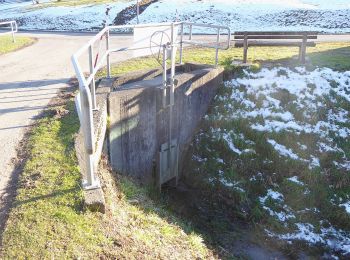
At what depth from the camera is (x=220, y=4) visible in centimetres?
3056

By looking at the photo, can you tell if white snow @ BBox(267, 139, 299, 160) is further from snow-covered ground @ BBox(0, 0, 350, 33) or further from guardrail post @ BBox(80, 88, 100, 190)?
snow-covered ground @ BBox(0, 0, 350, 33)

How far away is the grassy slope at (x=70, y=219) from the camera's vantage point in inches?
151

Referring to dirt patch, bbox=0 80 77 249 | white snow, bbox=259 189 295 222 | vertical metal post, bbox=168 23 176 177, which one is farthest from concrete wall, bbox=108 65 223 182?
white snow, bbox=259 189 295 222

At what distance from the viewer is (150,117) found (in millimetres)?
8328

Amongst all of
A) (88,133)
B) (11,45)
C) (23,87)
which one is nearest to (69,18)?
(11,45)

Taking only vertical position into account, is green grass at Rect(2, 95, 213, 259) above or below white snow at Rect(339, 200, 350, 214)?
above

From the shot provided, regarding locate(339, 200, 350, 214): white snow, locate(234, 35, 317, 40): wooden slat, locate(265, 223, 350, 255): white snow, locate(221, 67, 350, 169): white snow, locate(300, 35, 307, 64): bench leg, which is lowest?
locate(265, 223, 350, 255): white snow

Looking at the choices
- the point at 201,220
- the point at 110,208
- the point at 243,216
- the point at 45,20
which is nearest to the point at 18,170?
the point at 110,208

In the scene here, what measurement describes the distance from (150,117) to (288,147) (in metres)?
3.28

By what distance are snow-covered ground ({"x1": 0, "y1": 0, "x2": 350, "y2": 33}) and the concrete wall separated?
666 inches

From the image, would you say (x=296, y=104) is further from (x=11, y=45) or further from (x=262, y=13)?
(x=262, y=13)

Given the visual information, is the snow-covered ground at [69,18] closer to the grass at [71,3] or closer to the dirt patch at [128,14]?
the dirt patch at [128,14]

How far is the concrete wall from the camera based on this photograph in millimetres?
7457

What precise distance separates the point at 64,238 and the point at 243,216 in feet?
15.5
